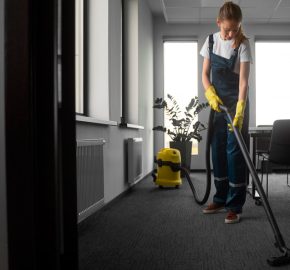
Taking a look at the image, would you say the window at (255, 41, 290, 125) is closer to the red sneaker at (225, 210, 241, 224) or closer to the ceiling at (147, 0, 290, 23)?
the ceiling at (147, 0, 290, 23)

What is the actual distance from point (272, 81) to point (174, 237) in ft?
13.9

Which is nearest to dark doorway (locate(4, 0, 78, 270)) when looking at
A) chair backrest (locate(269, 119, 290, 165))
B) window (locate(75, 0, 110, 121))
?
window (locate(75, 0, 110, 121))

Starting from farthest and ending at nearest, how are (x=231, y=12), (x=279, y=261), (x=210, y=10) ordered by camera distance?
1. (x=210, y=10)
2. (x=231, y=12)
3. (x=279, y=261)

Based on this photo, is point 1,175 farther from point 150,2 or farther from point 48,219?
point 150,2

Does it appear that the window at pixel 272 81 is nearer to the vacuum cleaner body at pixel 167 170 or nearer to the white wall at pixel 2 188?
the vacuum cleaner body at pixel 167 170

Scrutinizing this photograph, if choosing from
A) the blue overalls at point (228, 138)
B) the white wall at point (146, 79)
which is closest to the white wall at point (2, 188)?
the blue overalls at point (228, 138)

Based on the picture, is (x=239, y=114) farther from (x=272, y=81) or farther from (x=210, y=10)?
(x=272, y=81)

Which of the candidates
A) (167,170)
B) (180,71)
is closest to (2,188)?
(167,170)

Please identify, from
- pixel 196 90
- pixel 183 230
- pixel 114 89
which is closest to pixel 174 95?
pixel 196 90

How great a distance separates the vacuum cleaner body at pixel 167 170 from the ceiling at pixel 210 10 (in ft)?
7.05

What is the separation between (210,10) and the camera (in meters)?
4.85

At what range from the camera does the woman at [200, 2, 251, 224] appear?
2096 mm

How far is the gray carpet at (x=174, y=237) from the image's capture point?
4.72 feet

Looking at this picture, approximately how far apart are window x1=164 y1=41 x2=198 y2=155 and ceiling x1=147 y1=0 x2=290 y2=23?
390mm
